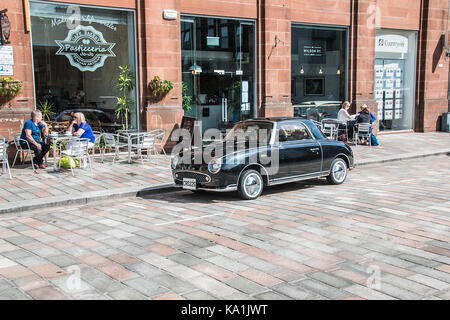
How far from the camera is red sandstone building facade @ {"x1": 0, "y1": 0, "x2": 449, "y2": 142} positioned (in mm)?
12609

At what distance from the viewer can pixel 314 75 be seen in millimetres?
18188

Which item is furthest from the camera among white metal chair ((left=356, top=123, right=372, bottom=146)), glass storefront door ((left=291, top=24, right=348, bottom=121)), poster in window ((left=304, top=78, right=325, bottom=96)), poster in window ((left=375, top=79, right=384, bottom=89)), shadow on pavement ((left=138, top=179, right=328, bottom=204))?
poster in window ((left=375, top=79, right=384, bottom=89))

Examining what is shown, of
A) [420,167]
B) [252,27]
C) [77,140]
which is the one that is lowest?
[420,167]

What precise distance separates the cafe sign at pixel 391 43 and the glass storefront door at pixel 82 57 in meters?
10.7

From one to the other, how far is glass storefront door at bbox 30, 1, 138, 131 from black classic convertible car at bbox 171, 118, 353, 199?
17.4 feet

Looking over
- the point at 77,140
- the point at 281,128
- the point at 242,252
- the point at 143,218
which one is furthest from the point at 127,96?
the point at 242,252

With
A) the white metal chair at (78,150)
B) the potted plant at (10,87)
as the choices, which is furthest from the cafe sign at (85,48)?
the white metal chair at (78,150)

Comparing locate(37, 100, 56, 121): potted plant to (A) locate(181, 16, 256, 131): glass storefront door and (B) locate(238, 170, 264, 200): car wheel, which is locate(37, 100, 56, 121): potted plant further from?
(B) locate(238, 170, 264, 200): car wheel

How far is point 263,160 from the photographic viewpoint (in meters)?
8.77

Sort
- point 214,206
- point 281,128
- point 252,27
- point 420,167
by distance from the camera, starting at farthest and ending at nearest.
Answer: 1. point 252,27
2. point 420,167
3. point 281,128
4. point 214,206

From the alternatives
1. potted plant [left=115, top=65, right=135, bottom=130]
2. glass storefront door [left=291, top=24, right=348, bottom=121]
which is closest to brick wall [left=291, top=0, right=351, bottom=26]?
glass storefront door [left=291, top=24, right=348, bottom=121]

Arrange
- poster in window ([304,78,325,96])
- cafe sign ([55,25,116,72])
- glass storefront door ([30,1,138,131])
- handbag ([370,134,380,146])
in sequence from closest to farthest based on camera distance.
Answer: glass storefront door ([30,1,138,131]), cafe sign ([55,25,116,72]), handbag ([370,134,380,146]), poster in window ([304,78,325,96])
